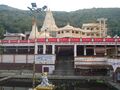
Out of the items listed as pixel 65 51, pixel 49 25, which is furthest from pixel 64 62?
pixel 49 25

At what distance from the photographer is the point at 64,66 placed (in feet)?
182

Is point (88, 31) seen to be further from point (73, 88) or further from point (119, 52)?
point (73, 88)

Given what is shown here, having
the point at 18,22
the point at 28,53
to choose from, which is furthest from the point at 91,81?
the point at 18,22

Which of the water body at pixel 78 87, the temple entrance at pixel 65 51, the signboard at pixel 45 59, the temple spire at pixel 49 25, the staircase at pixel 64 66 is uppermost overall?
the temple spire at pixel 49 25

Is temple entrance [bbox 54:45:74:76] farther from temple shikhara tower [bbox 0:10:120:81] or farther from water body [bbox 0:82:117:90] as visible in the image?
water body [bbox 0:82:117:90]

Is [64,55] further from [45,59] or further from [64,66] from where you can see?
[45,59]

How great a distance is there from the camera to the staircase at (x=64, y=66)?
2093 inches

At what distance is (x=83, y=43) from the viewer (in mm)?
56469

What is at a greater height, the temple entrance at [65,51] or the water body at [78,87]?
the temple entrance at [65,51]

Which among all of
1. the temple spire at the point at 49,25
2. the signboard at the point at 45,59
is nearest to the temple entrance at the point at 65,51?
the temple spire at the point at 49,25

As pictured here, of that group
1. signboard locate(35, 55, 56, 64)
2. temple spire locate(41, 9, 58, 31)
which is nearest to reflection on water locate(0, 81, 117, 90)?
signboard locate(35, 55, 56, 64)

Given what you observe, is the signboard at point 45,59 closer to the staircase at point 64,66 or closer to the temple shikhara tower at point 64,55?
the temple shikhara tower at point 64,55

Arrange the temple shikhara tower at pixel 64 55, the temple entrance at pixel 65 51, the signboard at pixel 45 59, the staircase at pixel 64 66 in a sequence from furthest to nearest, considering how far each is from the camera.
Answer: the temple entrance at pixel 65 51
the signboard at pixel 45 59
the temple shikhara tower at pixel 64 55
the staircase at pixel 64 66

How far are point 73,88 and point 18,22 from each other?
79.7 metres
